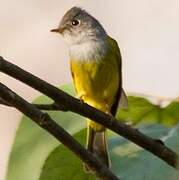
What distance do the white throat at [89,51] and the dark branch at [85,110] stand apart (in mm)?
598

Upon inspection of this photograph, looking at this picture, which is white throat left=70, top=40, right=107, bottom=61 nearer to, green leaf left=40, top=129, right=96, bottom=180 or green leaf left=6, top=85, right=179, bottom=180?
green leaf left=6, top=85, right=179, bottom=180

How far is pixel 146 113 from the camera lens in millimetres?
700

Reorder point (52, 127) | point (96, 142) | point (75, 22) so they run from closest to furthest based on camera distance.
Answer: point (52, 127) < point (96, 142) < point (75, 22)

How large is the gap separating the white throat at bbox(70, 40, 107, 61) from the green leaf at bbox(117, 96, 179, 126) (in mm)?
463

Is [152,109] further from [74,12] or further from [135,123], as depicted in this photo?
[74,12]

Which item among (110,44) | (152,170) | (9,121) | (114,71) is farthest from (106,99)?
(9,121)

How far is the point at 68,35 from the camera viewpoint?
51.6 inches

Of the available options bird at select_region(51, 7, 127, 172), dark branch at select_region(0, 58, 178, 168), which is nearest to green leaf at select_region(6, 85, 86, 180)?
dark branch at select_region(0, 58, 178, 168)

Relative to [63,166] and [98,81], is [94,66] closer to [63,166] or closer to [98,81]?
[98,81]

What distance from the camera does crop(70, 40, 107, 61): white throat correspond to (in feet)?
3.88

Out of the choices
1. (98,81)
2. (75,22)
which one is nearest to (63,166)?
(98,81)

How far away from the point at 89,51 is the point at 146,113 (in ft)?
1.77

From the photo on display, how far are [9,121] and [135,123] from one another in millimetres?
1731

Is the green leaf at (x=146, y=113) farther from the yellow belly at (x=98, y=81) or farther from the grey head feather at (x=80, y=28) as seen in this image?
the grey head feather at (x=80, y=28)
